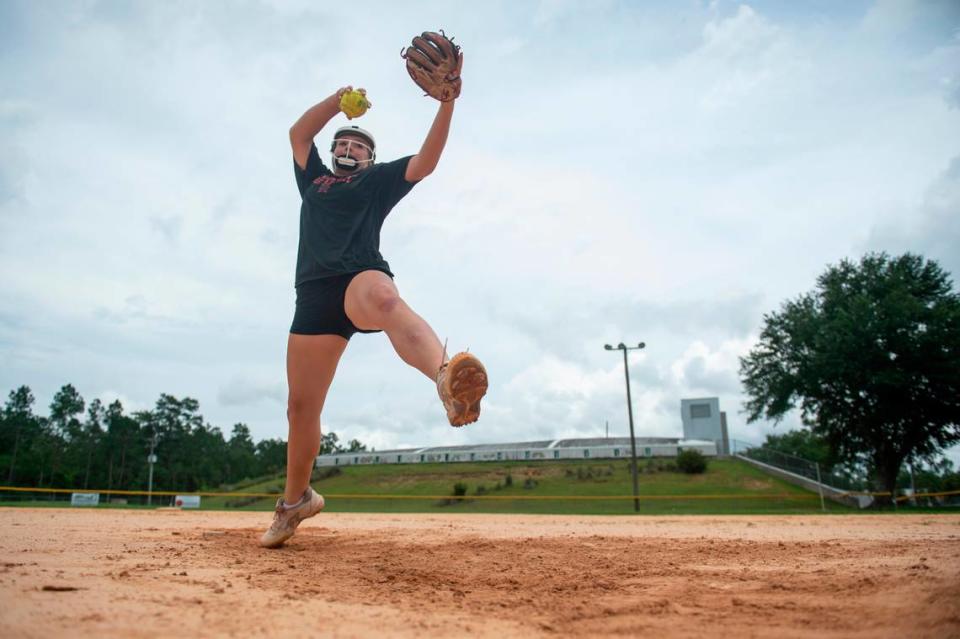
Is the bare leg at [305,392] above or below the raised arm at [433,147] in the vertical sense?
below

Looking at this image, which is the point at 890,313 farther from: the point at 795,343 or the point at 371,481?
the point at 371,481

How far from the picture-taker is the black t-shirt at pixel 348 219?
3592mm

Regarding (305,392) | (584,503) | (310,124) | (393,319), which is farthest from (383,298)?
(584,503)

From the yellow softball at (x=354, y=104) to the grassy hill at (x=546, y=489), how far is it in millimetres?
22010

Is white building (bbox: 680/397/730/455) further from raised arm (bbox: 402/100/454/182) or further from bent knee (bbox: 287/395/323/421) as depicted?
raised arm (bbox: 402/100/454/182)

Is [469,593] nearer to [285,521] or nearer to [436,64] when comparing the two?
[285,521]

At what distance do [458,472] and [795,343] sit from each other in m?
23.9

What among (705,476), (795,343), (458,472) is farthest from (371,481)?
(795,343)

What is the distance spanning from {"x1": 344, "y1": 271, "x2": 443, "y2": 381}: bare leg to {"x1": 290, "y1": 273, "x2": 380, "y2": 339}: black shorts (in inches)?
5.3

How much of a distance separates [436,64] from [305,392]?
7.04 feet

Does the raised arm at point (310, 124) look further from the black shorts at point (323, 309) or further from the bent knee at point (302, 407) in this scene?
the bent knee at point (302, 407)

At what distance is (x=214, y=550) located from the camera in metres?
3.67

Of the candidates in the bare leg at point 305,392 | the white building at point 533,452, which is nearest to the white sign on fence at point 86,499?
the white building at point 533,452

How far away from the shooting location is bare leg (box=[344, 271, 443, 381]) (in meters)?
2.91
